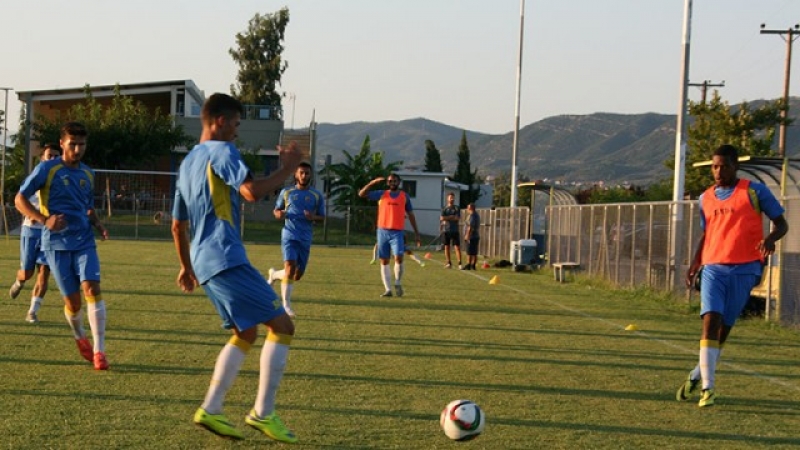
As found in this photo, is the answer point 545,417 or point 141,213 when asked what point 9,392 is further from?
point 141,213

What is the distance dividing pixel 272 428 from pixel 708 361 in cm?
387

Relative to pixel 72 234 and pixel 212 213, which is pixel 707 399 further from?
pixel 72 234

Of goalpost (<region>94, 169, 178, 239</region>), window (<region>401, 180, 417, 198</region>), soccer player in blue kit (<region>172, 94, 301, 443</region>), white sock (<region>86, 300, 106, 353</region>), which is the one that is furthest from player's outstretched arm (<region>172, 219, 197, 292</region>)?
window (<region>401, 180, 417, 198</region>)

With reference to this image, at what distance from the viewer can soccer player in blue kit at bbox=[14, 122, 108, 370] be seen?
8.63 m

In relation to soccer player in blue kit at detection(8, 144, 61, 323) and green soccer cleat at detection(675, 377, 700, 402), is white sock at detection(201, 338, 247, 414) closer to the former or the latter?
green soccer cleat at detection(675, 377, 700, 402)

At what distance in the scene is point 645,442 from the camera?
6.48 metres

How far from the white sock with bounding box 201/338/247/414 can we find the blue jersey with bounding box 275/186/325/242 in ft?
24.1

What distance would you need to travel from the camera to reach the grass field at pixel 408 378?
6.44 m

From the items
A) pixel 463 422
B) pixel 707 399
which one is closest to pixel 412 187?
pixel 707 399

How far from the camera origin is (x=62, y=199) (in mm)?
8914

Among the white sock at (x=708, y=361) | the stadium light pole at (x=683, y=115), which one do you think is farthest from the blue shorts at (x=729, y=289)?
the stadium light pole at (x=683, y=115)

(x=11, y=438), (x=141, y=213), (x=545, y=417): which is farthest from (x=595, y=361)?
(x=141, y=213)

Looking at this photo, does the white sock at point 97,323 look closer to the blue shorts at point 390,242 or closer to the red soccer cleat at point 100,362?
the red soccer cleat at point 100,362

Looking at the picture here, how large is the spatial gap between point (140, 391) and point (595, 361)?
4802 millimetres
